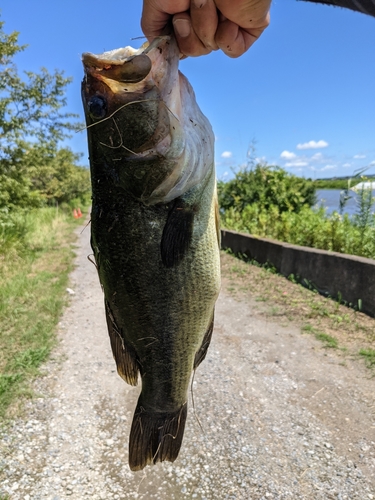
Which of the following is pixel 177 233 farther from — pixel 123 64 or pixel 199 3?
pixel 199 3

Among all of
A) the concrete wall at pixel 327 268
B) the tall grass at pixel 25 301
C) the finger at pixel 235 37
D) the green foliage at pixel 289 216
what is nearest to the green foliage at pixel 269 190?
the green foliage at pixel 289 216

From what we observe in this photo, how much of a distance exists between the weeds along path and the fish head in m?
2.51

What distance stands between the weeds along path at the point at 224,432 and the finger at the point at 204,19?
3058mm

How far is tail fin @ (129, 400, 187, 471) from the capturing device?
6.76ft

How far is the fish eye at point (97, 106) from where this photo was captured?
1699 mm

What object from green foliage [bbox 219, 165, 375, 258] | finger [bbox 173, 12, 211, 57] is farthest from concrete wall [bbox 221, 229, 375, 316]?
finger [bbox 173, 12, 211, 57]

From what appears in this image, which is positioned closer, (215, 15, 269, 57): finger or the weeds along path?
(215, 15, 269, 57): finger

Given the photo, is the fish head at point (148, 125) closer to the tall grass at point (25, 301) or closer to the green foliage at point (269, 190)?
the tall grass at point (25, 301)

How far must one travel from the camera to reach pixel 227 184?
15.1 meters

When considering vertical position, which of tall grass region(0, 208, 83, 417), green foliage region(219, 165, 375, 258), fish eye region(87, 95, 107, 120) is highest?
fish eye region(87, 95, 107, 120)

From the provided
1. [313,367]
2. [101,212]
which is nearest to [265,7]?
[101,212]

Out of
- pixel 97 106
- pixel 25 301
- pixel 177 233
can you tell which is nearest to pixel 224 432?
pixel 177 233

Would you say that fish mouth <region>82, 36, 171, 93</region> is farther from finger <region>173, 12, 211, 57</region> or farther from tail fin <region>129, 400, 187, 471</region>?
tail fin <region>129, 400, 187, 471</region>

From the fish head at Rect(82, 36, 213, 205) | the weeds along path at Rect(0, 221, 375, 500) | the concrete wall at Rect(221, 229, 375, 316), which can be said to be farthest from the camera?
the concrete wall at Rect(221, 229, 375, 316)
